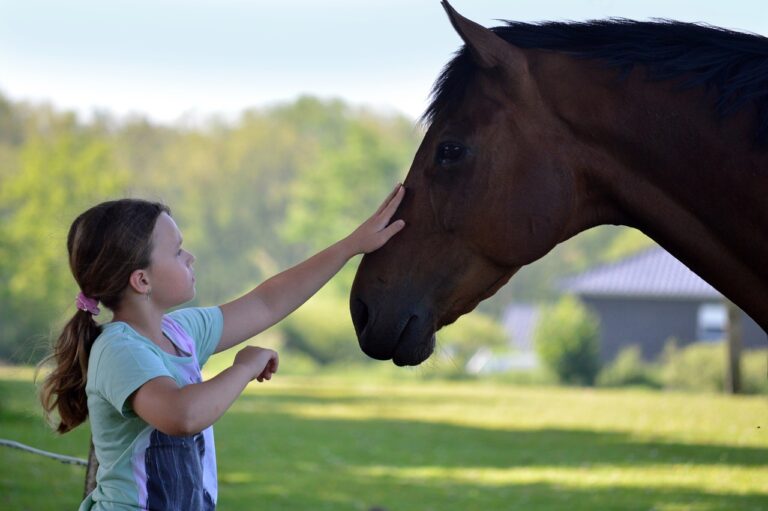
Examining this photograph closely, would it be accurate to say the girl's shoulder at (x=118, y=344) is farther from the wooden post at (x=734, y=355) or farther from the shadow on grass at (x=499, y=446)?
the wooden post at (x=734, y=355)

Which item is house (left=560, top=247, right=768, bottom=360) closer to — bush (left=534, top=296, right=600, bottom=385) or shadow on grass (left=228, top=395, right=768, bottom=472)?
bush (left=534, top=296, right=600, bottom=385)

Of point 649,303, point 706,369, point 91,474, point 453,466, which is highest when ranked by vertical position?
point 91,474

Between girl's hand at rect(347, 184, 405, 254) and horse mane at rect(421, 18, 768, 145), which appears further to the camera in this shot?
girl's hand at rect(347, 184, 405, 254)

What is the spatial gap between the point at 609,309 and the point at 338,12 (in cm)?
2240

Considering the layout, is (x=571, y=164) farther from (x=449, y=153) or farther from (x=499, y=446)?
(x=499, y=446)

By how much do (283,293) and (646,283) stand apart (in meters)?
29.8

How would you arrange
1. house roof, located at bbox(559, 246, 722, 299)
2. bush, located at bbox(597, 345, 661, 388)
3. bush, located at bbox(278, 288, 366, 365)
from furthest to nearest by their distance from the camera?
bush, located at bbox(278, 288, 366, 365)
house roof, located at bbox(559, 246, 722, 299)
bush, located at bbox(597, 345, 661, 388)

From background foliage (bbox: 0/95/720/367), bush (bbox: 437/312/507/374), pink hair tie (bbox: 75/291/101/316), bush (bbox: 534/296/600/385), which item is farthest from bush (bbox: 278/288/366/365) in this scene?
pink hair tie (bbox: 75/291/101/316)

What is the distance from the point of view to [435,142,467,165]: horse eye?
236cm

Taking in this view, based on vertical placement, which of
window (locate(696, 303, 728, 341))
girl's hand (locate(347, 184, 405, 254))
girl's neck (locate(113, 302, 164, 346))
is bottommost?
window (locate(696, 303, 728, 341))

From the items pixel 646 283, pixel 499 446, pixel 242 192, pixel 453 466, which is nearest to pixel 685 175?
pixel 453 466

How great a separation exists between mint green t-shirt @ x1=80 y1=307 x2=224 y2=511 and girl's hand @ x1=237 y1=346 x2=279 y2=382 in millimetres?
151

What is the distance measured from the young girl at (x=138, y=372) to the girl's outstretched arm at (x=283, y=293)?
12.7 inches

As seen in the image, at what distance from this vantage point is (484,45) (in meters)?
2.28
